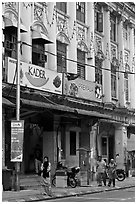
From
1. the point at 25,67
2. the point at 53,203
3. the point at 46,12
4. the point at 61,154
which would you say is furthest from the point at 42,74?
the point at 53,203

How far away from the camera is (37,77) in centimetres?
2388

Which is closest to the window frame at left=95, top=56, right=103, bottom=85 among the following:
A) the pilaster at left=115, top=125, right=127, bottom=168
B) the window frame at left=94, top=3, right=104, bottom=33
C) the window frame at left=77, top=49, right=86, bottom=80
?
the window frame at left=77, top=49, right=86, bottom=80

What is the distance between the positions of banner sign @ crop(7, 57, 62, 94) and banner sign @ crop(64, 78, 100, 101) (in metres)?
1.05

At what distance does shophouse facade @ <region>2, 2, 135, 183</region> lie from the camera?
23.5 metres

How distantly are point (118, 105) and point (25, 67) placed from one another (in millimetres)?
14105

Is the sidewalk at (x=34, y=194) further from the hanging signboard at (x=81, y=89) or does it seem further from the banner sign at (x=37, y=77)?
the hanging signboard at (x=81, y=89)

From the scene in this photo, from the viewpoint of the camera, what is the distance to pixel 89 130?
3022cm

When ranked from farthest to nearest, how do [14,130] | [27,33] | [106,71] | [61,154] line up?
[106,71]
[61,154]
[27,33]
[14,130]

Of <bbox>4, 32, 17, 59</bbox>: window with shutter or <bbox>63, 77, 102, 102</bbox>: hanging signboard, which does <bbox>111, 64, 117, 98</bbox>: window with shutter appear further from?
<bbox>4, 32, 17, 59</bbox>: window with shutter

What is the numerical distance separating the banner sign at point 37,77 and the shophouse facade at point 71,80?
0.05 metres

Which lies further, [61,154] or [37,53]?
[61,154]

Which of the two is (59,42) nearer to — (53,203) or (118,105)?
(118,105)

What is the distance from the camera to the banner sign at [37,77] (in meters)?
22.0

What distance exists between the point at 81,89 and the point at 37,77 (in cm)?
549
